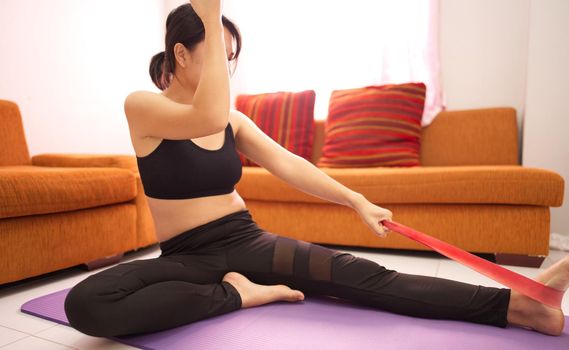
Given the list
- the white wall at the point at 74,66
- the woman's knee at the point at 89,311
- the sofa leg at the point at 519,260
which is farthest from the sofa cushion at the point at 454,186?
the white wall at the point at 74,66

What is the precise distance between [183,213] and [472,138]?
5.97 feet

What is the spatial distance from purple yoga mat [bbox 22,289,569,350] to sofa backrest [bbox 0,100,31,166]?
139cm

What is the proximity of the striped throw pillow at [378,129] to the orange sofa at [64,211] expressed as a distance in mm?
1143

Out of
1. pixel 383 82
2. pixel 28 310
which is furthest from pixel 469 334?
pixel 383 82

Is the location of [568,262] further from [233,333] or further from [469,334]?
[233,333]

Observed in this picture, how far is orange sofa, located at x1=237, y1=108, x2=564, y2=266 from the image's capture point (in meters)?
1.61

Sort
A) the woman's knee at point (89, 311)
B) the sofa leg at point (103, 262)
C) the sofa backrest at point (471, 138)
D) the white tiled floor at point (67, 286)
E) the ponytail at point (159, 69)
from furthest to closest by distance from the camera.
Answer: the sofa backrest at point (471, 138) < the sofa leg at point (103, 262) < the ponytail at point (159, 69) < the white tiled floor at point (67, 286) < the woman's knee at point (89, 311)

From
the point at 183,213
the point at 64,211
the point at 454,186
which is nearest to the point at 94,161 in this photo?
the point at 64,211

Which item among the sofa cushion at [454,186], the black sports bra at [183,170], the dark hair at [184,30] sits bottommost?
the sofa cushion at [454,186]

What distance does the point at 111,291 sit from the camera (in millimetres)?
931

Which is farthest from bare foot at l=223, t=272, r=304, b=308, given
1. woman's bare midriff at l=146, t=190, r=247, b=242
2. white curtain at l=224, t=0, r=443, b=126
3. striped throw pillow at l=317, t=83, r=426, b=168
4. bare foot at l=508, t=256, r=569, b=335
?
white curtain at l=224, t=0, r=443, b=126

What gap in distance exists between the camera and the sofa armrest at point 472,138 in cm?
217

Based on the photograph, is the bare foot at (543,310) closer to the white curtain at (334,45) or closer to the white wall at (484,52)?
the white curtain at (334,45)

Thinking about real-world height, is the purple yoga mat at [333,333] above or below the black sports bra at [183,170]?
below
